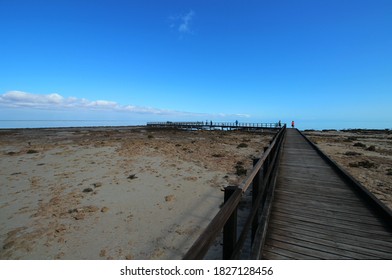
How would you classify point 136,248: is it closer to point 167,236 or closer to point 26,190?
point 167,236

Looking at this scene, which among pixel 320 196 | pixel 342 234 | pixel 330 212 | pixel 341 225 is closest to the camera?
pixel 342 234

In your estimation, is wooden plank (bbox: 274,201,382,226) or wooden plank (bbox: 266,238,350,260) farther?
wooden plank (bbox: 274,201,382,226)

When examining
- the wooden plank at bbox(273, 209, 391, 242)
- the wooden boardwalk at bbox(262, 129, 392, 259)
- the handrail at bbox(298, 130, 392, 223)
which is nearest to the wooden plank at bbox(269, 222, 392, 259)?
the wooden boardwalk at bbox(262, 129, 392, 259)

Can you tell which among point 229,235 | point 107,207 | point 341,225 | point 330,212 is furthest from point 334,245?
point 107,207

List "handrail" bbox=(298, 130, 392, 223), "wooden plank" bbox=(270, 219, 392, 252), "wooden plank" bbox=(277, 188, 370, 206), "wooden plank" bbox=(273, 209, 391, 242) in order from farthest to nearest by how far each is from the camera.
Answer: "wooden plank" bbox=(277, 188, 370, 206)
"handrail" bbox=(298, 130, 392, 223)
"wooden plank" bbox=(273, 209, 391, 242)
"wooden plank" bbox=(270, 219, 392, 252)

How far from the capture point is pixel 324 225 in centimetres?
423

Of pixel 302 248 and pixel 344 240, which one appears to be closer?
pixel 302 248

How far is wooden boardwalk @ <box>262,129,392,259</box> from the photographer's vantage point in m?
3.38

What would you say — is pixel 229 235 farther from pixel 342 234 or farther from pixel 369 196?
pixel 369 196

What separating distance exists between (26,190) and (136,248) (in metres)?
6.63

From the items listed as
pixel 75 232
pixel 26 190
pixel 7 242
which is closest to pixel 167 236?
pixel 75 232

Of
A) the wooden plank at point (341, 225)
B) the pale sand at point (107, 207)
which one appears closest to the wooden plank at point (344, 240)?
the wooden plank at point (341, 225)

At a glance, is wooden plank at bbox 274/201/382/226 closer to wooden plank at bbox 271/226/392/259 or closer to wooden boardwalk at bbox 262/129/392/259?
wooden boardwalk at bbox 262/129/392/259
